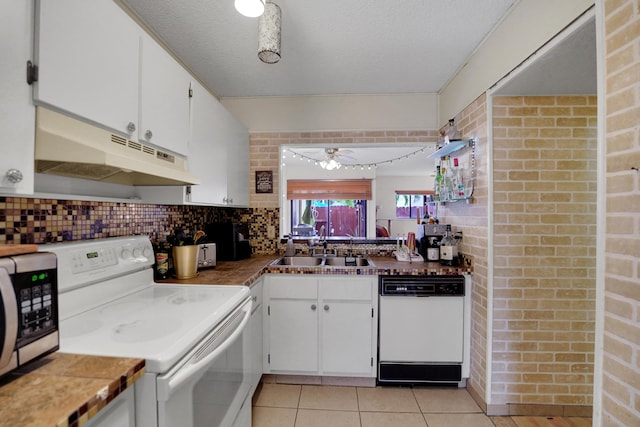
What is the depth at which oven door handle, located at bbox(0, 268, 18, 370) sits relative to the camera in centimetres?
63

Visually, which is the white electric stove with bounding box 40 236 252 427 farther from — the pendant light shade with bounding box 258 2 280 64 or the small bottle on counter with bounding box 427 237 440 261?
the small bottle on counter with bounding box 427 237 440 261

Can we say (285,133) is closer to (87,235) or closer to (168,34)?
(168,34)

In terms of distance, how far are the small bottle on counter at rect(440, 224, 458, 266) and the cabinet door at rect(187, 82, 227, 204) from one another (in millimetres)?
1671

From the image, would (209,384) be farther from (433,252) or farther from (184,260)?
(433,252)

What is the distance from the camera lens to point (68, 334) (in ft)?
3.05

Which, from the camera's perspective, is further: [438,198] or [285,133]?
[285,133]

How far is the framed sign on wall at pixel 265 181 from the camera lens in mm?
2670

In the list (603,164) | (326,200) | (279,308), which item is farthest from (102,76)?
(326,200)

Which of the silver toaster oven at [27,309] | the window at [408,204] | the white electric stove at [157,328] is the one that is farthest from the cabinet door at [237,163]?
the window at [408,204]

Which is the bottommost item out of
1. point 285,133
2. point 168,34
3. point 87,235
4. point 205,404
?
point 205,404

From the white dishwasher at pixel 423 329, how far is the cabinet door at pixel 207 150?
4.32ft

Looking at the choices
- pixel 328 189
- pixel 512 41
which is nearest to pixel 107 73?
pixel 512 41

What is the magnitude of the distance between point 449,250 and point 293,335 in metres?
1.31

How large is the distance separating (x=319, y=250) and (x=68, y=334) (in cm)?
191
